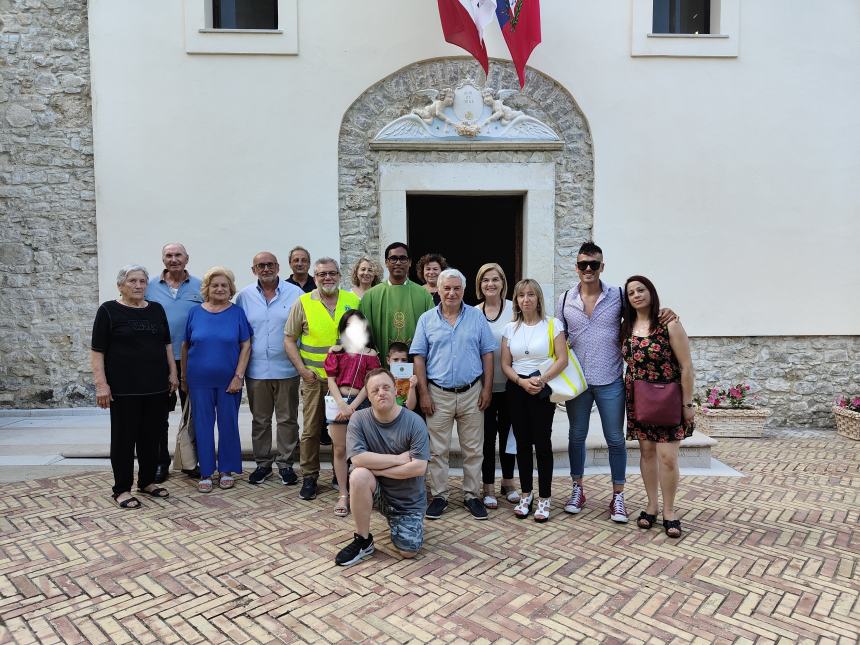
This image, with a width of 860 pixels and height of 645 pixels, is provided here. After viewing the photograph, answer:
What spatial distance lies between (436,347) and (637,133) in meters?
4.58

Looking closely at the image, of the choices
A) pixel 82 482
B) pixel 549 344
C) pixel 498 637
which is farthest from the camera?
pixel 82 482

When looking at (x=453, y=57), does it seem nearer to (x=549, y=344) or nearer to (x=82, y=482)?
(x=549, y=344)

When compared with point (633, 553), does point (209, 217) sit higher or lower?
higher

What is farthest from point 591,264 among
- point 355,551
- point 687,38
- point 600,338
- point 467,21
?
point 687,38

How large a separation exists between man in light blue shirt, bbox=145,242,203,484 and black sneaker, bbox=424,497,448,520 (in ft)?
6.50

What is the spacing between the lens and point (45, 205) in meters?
6.63

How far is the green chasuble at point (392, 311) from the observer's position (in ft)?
13.4

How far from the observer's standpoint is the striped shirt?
12.2 feet

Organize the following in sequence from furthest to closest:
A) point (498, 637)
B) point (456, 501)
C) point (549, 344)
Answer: point (456, 501) → point (549, 344) → point (498, 637)

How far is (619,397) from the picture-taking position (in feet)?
12.3

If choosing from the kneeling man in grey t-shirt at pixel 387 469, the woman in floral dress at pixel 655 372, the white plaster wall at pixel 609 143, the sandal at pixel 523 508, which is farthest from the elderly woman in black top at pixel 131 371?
the woman in floral dress at pixel 655 372

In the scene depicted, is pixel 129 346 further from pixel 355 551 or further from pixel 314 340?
pixel 355 551

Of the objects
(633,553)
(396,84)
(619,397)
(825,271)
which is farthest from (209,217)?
(825,271)

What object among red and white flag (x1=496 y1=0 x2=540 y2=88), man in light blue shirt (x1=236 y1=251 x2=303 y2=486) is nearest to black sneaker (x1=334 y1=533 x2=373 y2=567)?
man in light blue shirt (x1=236 y1=251 x2=303 y2=486)
